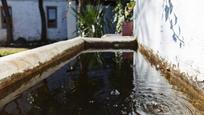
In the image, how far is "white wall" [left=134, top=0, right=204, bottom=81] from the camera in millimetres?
5371

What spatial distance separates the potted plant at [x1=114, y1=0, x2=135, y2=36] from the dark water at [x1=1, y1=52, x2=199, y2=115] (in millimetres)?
5440

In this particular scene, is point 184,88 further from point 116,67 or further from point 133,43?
point 133,43

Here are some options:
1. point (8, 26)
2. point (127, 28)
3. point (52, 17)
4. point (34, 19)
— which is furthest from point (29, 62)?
point (52, 17)

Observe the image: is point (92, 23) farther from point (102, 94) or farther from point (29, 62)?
point (102, 94)

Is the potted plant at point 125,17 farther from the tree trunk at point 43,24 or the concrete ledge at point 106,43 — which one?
the tree trunk at point 43,24

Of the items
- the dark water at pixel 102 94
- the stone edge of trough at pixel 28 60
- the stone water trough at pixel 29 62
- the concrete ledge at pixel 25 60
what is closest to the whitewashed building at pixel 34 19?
the stone water trough at pixel 29 62

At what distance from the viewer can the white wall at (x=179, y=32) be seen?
5371 millimetres

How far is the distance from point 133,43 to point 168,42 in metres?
4.68

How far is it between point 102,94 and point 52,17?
19.8m

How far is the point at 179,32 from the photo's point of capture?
653cm

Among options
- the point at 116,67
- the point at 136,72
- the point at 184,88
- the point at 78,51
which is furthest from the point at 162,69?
the point at 78,51

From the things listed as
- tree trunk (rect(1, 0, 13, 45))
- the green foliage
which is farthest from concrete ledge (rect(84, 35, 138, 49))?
tree trunk (rect(1, 0, 13, 45))

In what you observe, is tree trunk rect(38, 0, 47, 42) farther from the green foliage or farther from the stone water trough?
the stone water trough

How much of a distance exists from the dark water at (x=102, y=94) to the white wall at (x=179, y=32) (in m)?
0.48
